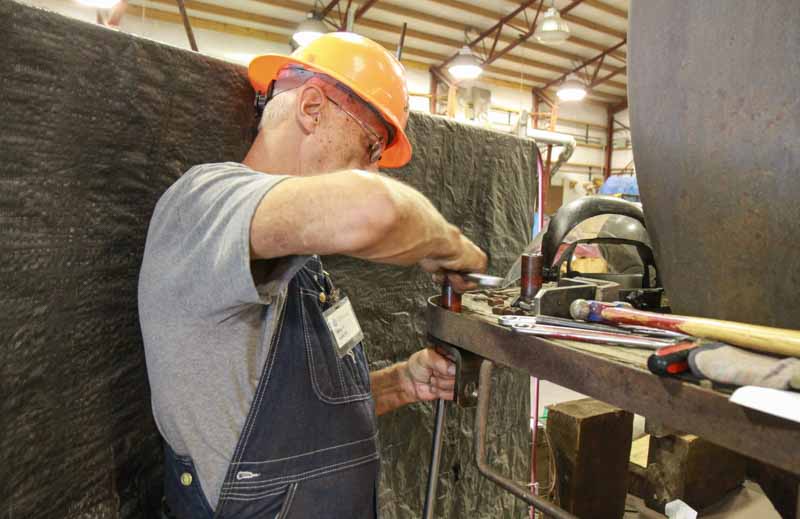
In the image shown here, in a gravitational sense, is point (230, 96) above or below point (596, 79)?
below

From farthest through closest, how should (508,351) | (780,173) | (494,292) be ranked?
(494,292) < (508,351) < (780,173)

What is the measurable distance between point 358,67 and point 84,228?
0.56 meters

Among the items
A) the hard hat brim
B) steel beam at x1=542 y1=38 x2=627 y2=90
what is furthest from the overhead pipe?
steel beam at x1=542 y1=38 x2=627 y2=90

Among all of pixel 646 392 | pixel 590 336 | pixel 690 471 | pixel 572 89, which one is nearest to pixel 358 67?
pixel 590 336

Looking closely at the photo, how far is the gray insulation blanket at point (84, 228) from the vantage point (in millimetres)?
748

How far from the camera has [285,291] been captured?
0.90 metres

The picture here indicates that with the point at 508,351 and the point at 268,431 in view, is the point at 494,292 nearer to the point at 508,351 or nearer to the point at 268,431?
the point at 508,351

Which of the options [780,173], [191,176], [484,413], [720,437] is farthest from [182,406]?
[780,173]

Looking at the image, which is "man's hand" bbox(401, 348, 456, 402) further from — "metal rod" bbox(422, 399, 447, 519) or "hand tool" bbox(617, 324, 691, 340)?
"hand tool" bbox(617, 324, 691, 340)

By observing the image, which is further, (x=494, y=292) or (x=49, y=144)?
(x=494, y=292)

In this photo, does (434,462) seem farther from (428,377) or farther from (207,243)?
(207,243)

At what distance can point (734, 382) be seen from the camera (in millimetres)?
466

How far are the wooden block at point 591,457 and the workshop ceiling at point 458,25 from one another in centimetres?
629

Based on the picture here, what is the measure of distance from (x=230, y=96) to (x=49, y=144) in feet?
1.28
